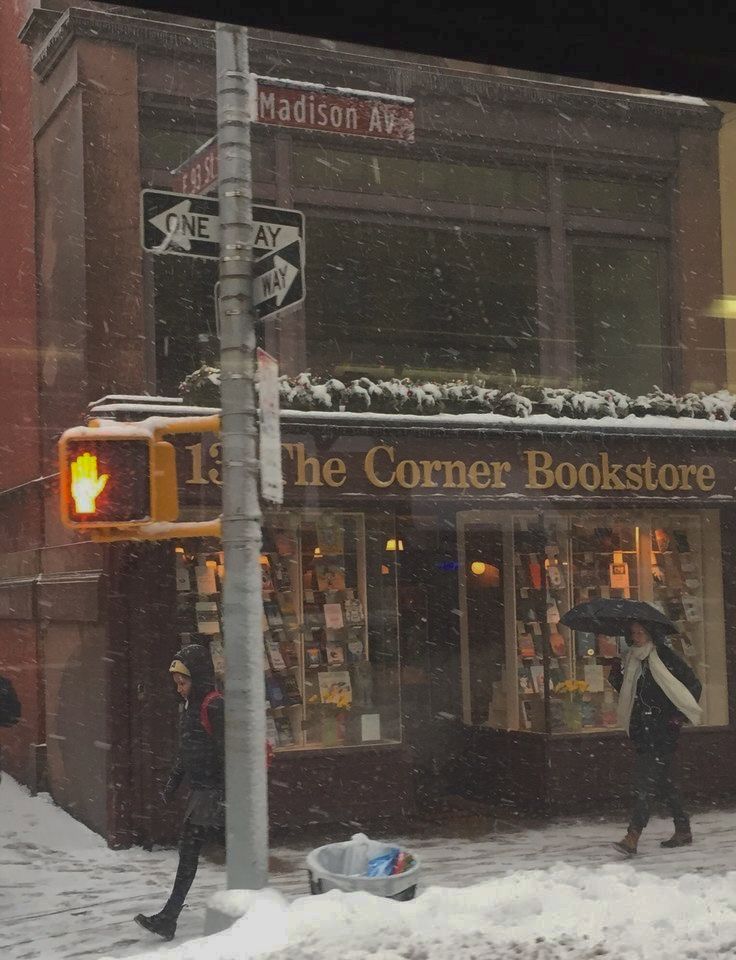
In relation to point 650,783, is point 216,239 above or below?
above

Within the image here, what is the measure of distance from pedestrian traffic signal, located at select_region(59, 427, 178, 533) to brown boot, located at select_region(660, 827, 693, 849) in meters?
5.52

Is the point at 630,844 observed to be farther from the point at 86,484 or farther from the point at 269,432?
the point at 86,484

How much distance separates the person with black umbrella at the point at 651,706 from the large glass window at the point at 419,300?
352cm

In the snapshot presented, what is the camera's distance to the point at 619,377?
1334 centimetres

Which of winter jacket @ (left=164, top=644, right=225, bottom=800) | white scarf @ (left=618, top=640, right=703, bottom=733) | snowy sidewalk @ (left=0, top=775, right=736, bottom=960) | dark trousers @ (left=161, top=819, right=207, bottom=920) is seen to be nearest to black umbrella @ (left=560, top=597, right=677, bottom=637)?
white scarf @ (left=618, top=640, right=703, bottom=733)

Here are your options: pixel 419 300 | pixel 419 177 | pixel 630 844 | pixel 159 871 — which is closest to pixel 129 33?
pixel 419 177

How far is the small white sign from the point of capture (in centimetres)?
667

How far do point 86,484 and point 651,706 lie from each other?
5255 millimetres

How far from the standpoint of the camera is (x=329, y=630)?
1135 centimetres

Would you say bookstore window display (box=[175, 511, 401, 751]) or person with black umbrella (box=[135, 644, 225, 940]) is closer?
person with black umbrella (box=[135, 644, 225, 940])

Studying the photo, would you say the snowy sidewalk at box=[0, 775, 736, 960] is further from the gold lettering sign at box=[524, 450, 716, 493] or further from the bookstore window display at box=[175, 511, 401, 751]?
the gold lettering sign at box=[524, 450, 716, 493]

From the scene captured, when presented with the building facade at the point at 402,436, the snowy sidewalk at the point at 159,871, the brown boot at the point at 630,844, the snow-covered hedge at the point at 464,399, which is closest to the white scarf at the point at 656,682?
the brown boot at the point at 630,844

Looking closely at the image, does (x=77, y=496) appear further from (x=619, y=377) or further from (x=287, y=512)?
(x=619, y=377)

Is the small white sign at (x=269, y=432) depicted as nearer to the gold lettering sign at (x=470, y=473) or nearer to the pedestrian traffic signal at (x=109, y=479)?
the pedestrian traffic signal at (x=109, y=479)
